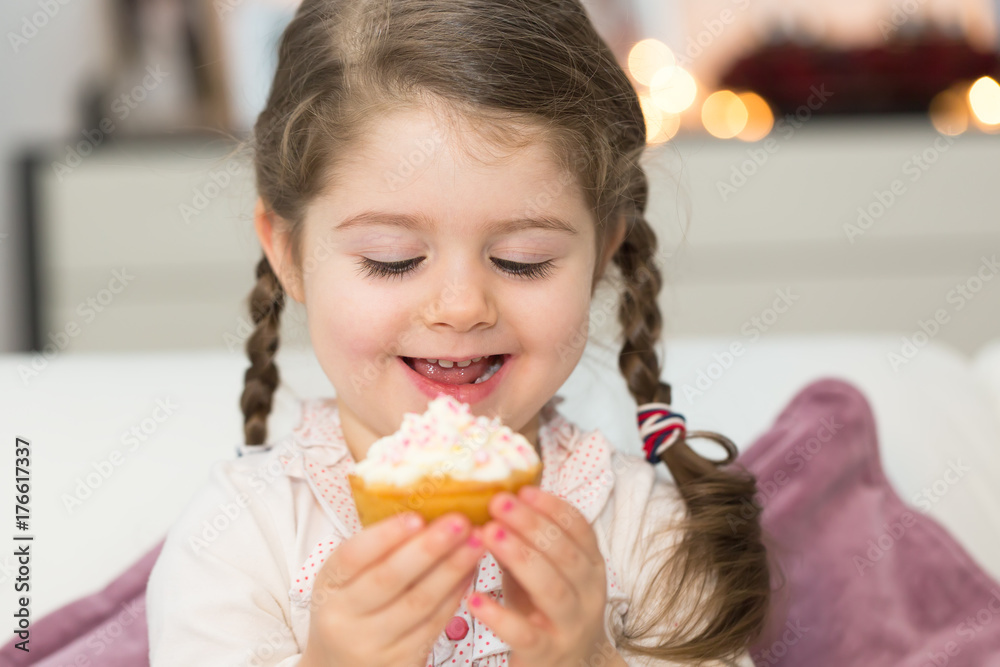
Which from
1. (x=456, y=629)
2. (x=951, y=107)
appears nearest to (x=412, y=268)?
(x=456, y=629)

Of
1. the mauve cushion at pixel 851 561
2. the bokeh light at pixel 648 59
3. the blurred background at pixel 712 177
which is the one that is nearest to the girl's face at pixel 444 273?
the mauve cushion at pixel 851 561

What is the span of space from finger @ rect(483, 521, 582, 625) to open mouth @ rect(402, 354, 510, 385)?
11.0 inches

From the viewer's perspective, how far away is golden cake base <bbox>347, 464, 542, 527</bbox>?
88 centimetres

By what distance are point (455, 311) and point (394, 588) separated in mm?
310

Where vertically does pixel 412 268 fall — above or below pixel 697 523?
above

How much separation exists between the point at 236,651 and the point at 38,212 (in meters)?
2.89

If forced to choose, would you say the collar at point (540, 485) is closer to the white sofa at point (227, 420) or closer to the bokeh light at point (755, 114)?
the white sofa at point (227, 420)

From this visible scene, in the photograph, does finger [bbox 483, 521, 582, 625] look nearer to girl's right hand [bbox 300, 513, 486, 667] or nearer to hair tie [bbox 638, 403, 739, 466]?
girl's right hand [bbox 300, 513, 486, 667]

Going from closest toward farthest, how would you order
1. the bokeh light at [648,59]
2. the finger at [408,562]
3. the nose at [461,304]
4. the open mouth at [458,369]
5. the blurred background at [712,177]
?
1. the finger at [408,562]
2. the nose at [461,304]
3. the open mouth at [458,369]
4. the blurred background at [712,177]
5. the bokeh light at [648,59]

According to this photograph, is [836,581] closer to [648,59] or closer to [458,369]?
[458,369]

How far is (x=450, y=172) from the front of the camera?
1043mm

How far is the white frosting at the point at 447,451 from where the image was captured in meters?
0.90

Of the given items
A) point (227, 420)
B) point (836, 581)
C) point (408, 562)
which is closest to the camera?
point (408, 562)

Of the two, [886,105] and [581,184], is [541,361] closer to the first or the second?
[581,184]
